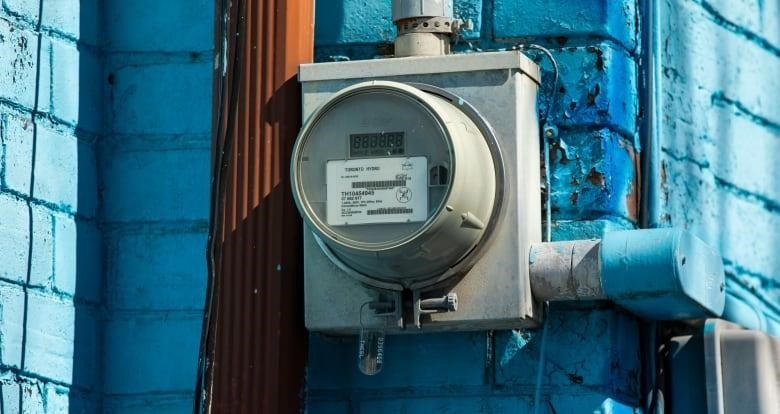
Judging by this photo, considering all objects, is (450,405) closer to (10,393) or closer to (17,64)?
(10,393)

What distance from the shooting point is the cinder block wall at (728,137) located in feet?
10.0

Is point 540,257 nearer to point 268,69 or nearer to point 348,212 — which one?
point 348,212

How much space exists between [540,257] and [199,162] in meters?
0.69

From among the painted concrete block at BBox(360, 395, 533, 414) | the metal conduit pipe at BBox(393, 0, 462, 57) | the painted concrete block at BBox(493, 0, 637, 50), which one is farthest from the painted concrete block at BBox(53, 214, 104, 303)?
the painted concrete block at BBox(493, 0, 637, 50)

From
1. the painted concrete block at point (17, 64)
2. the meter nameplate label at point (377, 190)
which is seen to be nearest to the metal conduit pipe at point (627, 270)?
the meter nameplate label at point (377, 190)

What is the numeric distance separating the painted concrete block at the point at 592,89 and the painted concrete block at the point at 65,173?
0.82m

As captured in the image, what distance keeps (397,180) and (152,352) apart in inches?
24.0

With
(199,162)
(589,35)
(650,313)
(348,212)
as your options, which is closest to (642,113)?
(589,35)

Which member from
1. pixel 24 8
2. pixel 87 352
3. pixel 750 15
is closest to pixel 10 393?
pixel 87 352

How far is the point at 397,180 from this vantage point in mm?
2629

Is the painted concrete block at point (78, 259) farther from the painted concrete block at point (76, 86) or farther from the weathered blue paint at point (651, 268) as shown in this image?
the weathered blue paint at point (651, 268)

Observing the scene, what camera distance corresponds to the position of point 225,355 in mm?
2727

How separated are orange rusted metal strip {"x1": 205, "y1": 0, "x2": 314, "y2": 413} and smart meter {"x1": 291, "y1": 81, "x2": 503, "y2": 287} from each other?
0.11 m

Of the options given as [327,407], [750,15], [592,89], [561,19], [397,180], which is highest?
[750,15]
